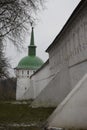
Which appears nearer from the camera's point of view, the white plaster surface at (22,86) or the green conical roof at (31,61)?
the white plaster surface at (22,86)

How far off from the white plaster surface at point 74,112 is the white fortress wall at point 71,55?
315 centimetres

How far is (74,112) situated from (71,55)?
5.34m

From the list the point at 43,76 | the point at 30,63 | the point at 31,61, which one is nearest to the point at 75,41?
the point at 43,76

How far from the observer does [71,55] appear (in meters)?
11.1

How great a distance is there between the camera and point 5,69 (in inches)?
655

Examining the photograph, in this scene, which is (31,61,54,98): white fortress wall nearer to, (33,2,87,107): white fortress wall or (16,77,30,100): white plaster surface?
(16,77,30,100): white plaster surface

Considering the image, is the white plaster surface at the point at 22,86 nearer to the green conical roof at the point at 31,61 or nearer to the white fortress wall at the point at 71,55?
the green conical roof at the point at 31,61

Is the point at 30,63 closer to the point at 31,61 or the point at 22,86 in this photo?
the point at 31,61

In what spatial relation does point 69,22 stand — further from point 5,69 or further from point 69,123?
point 5,69

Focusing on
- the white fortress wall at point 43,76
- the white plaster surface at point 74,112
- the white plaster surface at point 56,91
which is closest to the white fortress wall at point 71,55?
the white plaster surface at point 56,91

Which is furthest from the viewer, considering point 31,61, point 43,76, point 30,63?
point 30,63

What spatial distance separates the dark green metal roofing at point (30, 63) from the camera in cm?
4681

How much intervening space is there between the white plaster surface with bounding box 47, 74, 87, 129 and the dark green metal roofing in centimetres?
4052

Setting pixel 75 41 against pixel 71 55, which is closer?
pixel 75 41
